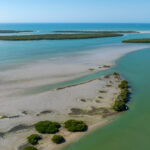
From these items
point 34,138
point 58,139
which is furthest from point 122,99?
point 34,138

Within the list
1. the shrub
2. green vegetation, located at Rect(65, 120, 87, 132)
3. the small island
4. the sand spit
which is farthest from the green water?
the sand spit

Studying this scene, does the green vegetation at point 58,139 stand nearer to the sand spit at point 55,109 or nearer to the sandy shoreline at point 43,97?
the sand spit at point 55,109

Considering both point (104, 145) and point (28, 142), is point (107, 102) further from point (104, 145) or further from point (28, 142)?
point (28, 142)

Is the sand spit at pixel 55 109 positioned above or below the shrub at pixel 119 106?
below

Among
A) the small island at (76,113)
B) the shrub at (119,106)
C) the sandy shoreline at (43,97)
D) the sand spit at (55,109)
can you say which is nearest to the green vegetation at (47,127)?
the small island at (76,113)

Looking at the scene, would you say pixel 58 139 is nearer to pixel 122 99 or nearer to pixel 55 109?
pixel 55 109

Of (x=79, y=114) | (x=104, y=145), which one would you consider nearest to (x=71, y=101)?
(x=79, y=114)

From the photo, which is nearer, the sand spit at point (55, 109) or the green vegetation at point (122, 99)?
the sand spit at point (55, 109)
